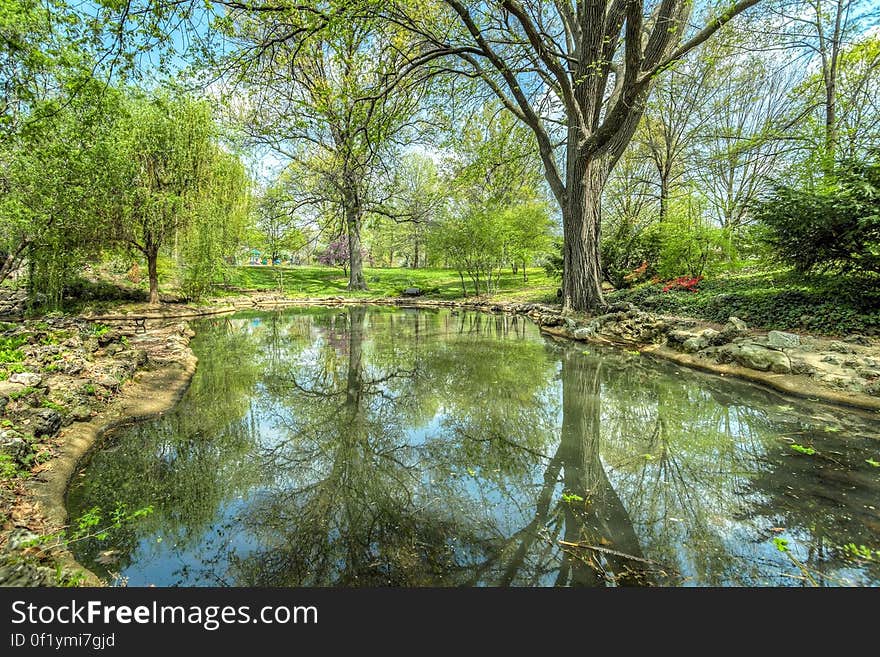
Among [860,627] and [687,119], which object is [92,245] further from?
[687,119]

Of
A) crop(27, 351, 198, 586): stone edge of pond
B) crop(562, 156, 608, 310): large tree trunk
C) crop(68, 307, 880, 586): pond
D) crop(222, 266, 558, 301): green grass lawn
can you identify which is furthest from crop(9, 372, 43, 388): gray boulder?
crop(222, 266, 558, 301): green grass lawn

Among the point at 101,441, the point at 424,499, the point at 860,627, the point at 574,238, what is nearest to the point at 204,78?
the point at 101,441

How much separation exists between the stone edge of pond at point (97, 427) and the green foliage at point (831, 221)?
10.7 metres

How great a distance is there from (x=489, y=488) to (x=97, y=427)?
4.36 metres

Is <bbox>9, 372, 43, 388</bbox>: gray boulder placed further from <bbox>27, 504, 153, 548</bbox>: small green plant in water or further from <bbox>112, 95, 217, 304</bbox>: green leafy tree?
<bbox>112, 95, 217, 304</bbox>: green leafy tree

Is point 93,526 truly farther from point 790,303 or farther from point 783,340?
point 790,303

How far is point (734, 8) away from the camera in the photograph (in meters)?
7.05

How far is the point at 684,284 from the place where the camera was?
1302 centimetres

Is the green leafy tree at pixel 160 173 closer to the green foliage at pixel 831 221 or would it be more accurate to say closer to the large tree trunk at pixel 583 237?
the large tree trunk at pixel 583 237

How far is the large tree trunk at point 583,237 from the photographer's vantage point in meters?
12.3

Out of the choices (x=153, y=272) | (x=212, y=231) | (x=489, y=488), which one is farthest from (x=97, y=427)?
(x=212, y=231)

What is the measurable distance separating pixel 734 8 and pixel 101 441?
1176 cm

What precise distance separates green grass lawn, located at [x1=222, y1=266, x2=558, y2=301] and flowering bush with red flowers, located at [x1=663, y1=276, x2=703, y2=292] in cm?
717

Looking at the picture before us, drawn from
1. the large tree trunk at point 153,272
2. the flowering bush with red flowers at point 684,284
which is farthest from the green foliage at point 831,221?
the large tree trunk at point 153,272
